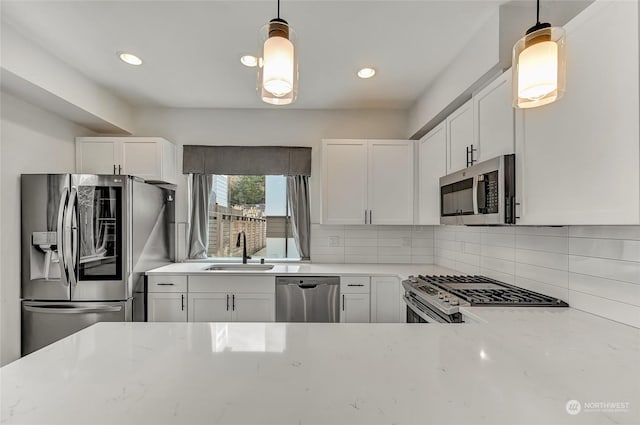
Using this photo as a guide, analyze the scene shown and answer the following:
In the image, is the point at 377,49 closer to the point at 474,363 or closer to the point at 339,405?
the point at 474,363

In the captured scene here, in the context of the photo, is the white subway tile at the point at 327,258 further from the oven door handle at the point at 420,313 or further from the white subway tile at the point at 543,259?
the white subway tile at the point at 543,259

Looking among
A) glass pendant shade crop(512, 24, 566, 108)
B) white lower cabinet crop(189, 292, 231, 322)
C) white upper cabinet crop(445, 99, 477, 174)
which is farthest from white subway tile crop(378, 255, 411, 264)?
glass pendant shade crop(512, 24, 566, 108)

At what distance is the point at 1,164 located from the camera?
7.93 feet

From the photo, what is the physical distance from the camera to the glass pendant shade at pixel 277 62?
106 centimetres

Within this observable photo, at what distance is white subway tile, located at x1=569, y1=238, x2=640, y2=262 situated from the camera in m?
1.40

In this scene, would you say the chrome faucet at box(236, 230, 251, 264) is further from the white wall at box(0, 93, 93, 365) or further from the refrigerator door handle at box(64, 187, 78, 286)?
the white wall at box(0, 93, 93, 365)

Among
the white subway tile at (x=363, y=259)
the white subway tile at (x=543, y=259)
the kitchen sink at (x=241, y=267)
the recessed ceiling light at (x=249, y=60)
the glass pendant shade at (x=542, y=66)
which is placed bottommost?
the kitchen sink at (x=241, y=267)

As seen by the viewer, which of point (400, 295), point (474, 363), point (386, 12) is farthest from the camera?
point (400, 295)

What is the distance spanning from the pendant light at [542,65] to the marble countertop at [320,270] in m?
2.00

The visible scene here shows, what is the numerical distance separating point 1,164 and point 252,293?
2.15 m

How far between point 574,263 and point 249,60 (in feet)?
8.21

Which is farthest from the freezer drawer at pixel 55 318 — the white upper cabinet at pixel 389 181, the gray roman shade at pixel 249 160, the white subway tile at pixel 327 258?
the white upper cabinet at pixel 389 181

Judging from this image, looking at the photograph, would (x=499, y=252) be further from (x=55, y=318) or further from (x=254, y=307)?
(x=55, y=318)

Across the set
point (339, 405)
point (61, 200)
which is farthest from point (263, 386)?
point (61, 200)
